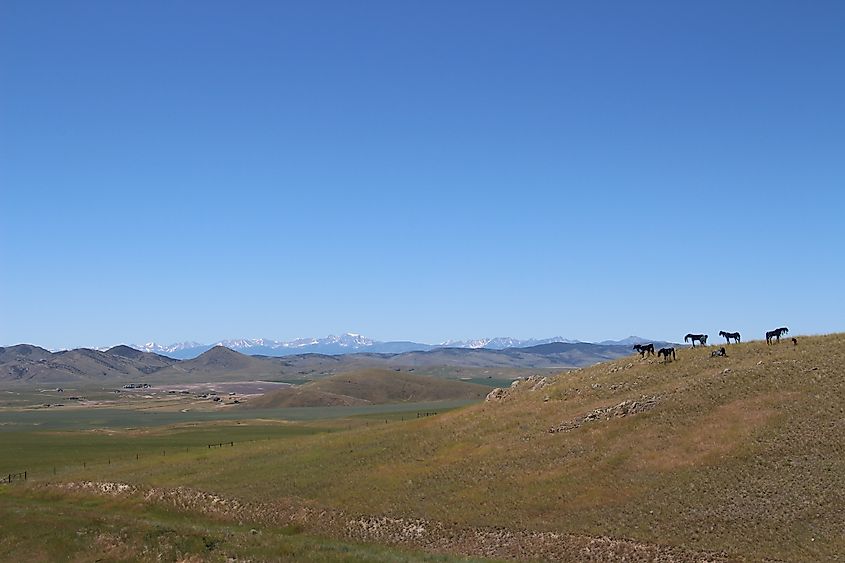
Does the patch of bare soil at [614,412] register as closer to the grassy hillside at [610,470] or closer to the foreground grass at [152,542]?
the grassy hillside at [610,470]

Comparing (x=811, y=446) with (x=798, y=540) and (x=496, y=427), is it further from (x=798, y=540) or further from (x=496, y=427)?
(x=496, y=427)

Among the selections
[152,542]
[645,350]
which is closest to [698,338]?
[645,350]

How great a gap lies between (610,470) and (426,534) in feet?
53.5

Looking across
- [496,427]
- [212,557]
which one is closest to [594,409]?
[496,427]

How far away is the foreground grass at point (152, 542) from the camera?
41031mm

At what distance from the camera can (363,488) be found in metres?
60.0

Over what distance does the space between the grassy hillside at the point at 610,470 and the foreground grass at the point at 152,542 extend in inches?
189

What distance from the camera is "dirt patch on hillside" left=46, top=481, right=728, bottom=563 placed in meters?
41.8

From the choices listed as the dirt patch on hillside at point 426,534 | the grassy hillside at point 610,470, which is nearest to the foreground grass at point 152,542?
the dirt patch on hillside at point 426,534

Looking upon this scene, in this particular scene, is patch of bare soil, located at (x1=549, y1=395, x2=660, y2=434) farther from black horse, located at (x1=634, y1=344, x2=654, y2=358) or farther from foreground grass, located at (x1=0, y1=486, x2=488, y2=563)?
foreground grass, located at (x1=0, y1=486, x2=488, y2=563)

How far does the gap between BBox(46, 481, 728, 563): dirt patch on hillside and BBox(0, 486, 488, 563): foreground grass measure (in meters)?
2.13

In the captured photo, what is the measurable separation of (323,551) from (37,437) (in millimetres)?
125632

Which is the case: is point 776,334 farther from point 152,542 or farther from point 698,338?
point 152,542

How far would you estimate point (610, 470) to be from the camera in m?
54.8
